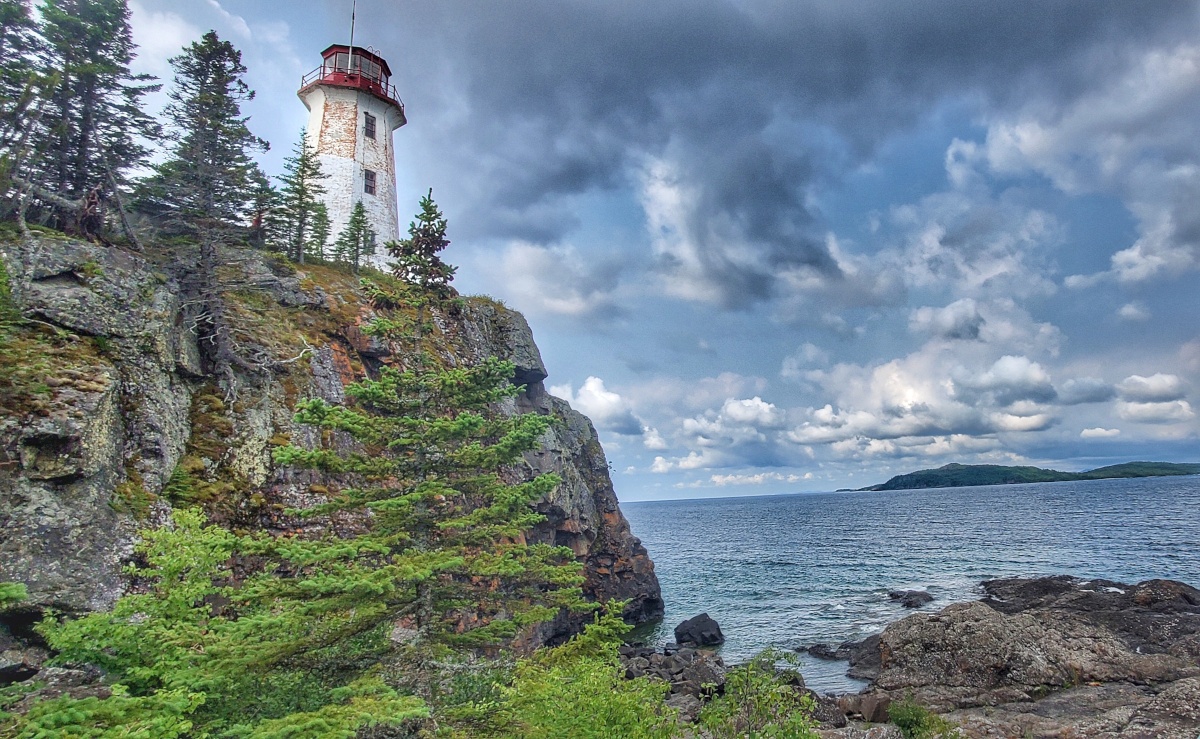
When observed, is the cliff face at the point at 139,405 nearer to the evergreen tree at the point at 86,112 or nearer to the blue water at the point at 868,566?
the evergreen tree at the point at 86,112

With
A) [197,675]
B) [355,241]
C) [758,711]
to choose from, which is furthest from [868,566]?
[197,675]

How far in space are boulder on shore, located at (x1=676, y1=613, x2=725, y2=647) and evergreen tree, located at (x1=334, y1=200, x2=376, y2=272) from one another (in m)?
31.8

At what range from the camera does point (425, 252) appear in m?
12.2

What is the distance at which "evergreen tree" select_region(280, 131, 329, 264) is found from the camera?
3102 centimetres

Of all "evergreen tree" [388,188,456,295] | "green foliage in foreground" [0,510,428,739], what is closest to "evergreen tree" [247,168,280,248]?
"evergreen tree" [388,188,456,295]

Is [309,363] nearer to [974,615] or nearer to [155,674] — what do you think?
[155,674]

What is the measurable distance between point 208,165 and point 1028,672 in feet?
133

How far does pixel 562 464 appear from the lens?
125ft

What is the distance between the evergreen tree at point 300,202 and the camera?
102ft

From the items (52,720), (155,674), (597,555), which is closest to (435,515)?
(155,674)

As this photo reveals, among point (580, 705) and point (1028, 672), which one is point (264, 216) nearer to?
point (580, 705)

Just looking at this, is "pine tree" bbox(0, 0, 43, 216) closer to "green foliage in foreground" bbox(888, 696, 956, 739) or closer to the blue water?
"green foliage in foreground" bbox(888, 696, 956, 739)

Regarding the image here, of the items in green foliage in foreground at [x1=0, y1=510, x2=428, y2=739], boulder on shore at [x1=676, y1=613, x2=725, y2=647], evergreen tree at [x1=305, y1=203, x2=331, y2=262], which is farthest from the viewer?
boulder on shore at [x1=676, y1=613, x2=725, y2=647]

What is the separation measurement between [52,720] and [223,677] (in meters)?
2.00
